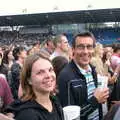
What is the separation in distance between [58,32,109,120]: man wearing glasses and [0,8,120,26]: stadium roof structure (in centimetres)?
3748

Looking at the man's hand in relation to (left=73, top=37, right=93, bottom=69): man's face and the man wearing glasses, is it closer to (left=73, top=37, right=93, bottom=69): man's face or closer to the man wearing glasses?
the man wearing glasses

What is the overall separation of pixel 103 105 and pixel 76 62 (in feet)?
1.64

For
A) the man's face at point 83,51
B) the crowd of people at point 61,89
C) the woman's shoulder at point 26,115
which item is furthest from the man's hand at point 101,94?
the woman's shoulder at point 26,115

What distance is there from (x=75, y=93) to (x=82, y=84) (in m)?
0.13

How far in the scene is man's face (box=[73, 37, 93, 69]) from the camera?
3754 millimetres

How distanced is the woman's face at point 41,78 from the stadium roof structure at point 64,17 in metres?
38.5

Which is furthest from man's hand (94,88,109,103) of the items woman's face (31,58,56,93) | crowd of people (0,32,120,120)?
woman's face (31,58,56,93)

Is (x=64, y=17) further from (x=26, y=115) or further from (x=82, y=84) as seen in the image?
(x=26, y=115)

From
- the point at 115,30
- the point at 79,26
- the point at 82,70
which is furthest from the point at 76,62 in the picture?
the point at 115,30

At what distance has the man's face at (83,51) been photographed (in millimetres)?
3754

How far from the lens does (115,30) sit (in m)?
52.3

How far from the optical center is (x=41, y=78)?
9.19 ft

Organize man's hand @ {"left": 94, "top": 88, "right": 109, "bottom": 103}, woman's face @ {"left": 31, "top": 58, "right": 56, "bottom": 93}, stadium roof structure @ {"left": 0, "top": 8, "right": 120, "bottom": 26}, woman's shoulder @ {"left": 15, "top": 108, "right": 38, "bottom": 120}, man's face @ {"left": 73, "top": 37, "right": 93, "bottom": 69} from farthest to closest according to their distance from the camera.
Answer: stadium roof structure @ {"left": 0, "top": 8, "right": 120, "bottom": 26} < man's face @ {"left": 73, "top": 37, "right": 93, "bottom": 69} < man's hand @ {"left": 94, "top": 88, "right": 109, "bottom": 103} < woman's face @ {"left": 31, "top": 58, "right": 56, "bottom": 93} < woman's shoulder @ {"left": 15, "top": 108, "right": 38, "bottom": 120}

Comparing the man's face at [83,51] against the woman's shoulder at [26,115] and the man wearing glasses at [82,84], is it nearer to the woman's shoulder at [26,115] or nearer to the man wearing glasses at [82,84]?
the man wearing glasses at [82,84]
